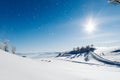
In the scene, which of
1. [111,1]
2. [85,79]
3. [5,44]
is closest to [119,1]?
[111,1]

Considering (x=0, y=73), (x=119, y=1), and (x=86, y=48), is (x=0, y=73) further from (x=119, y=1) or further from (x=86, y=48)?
(x=86, y=48)

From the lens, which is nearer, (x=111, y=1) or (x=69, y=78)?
(x=69, y=78)

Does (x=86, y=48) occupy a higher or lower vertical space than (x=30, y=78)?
higher

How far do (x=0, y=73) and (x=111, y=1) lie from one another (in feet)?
23.4

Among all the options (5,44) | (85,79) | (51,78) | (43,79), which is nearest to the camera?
(43,79)

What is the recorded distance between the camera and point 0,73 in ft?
18.2

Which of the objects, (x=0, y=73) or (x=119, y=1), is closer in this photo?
(x=0, y=73)

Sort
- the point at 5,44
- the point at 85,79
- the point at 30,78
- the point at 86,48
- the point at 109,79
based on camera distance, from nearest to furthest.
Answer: the point at 30,78 → the point at 85,79 → the point at 109,79 → the point at 5,44 → the point at 86,48

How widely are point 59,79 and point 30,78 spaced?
1.69 metres

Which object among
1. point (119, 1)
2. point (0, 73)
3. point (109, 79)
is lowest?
point (109, 79)

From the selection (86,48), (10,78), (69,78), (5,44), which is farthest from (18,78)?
(86,48)

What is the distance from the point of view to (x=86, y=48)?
147 metres

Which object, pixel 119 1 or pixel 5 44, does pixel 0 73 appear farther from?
pixel 5 44

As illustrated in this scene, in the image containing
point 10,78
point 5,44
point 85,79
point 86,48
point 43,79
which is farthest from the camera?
point 86,48
